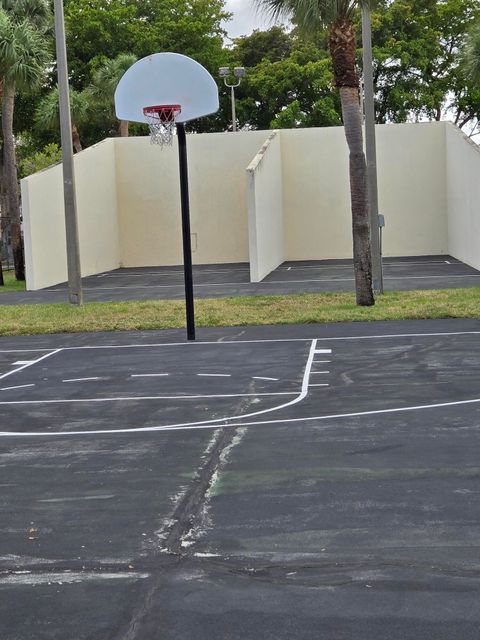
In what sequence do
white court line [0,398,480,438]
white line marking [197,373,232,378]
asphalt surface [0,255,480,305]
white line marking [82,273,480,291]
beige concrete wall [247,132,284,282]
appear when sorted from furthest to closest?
beige concrete wall [247,132,284,282], white line marking [82,273,480,291], asphalt surface [0,255,480,305], white line marking [197,373,232,378], white court line [0,398,480,438]

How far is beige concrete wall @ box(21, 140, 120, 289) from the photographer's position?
28719 mm

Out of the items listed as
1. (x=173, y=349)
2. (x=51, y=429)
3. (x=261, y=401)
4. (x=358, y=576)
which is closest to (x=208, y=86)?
(x=173, y=349)

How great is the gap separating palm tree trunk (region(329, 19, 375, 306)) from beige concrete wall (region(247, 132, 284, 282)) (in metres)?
8.20

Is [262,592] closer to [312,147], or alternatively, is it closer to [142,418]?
[142,418]

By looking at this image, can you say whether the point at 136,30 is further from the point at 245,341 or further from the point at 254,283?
the point at 245,341

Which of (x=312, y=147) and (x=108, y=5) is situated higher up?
(x=108, y=5)

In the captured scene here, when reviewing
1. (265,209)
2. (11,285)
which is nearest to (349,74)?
(265,209)

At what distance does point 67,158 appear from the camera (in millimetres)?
22609

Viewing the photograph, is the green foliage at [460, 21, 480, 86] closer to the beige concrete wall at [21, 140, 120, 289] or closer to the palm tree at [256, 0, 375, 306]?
the palm tree at [256, 0, 375, 306]

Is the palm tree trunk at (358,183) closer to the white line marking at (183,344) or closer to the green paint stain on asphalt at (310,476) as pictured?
the white line marking at (183,344)

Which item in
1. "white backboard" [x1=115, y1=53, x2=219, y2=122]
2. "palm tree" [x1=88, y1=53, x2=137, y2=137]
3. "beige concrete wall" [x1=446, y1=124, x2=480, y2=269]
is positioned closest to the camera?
"white backboard" [x1=115, y1=53, x2=219, y2=122]

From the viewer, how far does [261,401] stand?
1166cm

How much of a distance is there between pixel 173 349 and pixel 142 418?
18.7ft

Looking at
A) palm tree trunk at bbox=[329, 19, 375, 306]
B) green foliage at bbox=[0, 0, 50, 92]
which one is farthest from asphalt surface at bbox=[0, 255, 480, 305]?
green foliage at bbox=[0, 0, 50, 92]
